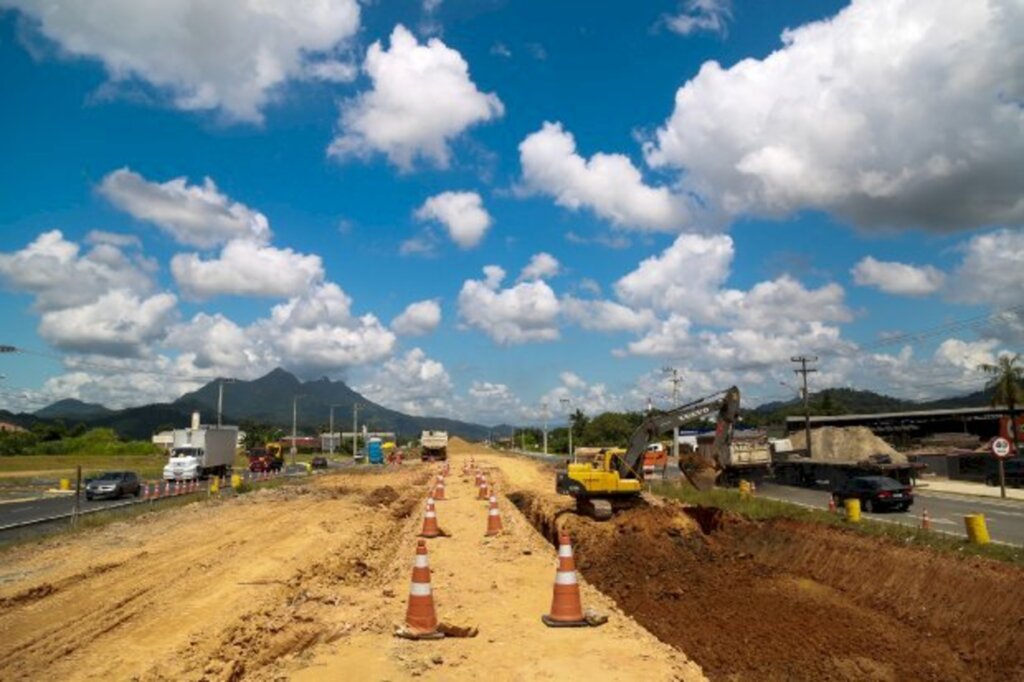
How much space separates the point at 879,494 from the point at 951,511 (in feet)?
11.0

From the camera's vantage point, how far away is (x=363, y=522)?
23.7 metres

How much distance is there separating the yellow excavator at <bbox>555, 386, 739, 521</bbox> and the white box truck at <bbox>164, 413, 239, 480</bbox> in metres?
34.5

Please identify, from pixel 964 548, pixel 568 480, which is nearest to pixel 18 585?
pixel 568 480

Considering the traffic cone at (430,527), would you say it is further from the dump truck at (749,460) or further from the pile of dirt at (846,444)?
the pile of dirt at (846,444)

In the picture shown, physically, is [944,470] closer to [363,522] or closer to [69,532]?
[363,522]

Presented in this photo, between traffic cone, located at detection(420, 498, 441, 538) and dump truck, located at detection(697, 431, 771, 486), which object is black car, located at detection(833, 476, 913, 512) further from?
traffic cone, located at detection(420, 498, 441, 538)

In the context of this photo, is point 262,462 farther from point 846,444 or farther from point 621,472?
point 621,472

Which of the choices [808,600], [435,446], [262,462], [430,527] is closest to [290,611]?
[430,527]

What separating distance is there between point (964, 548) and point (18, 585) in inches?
731

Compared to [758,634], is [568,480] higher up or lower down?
higher up

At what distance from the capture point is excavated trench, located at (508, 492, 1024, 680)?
10.8 metres

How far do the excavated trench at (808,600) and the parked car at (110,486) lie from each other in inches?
991

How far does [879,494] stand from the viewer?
29547mm

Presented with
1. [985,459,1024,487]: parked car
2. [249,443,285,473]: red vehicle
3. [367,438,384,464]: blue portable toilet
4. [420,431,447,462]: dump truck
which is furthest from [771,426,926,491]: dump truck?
[367,438,384,464]: blue portable toilet
